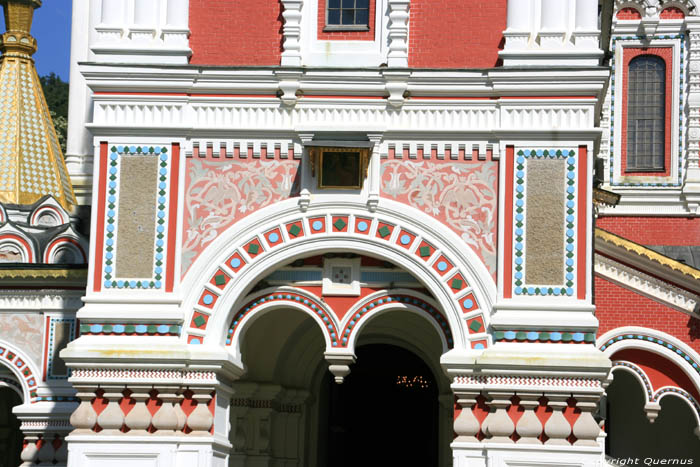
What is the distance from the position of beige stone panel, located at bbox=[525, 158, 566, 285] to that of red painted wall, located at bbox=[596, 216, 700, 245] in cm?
835

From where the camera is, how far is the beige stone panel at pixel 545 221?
15273 mm

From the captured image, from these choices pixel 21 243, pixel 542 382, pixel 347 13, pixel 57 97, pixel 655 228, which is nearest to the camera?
pixel 542 382

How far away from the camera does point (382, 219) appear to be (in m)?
15.7

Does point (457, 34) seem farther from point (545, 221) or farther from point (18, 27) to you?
point (18, 27)

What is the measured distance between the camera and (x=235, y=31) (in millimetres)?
16328

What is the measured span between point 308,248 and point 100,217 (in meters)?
2.26

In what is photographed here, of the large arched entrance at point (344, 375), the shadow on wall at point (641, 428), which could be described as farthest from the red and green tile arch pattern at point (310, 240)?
the shadow on wall at point (641, 428)

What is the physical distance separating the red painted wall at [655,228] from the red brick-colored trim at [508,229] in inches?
330

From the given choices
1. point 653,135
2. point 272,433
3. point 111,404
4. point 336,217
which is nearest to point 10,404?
point 272,433

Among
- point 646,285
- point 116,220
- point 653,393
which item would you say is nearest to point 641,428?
point 653,393

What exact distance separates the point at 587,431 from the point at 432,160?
130 inches

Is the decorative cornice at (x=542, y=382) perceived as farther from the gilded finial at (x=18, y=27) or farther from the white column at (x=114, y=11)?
the gilded finial at (x=18, y=27)

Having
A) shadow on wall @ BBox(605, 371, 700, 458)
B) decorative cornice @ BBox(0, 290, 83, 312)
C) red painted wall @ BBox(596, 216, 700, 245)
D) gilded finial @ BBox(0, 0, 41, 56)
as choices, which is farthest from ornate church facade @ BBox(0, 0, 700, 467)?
red painted wall @ BBox(596, 216, 700, 245)

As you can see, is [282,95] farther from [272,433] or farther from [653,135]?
[653,135]
